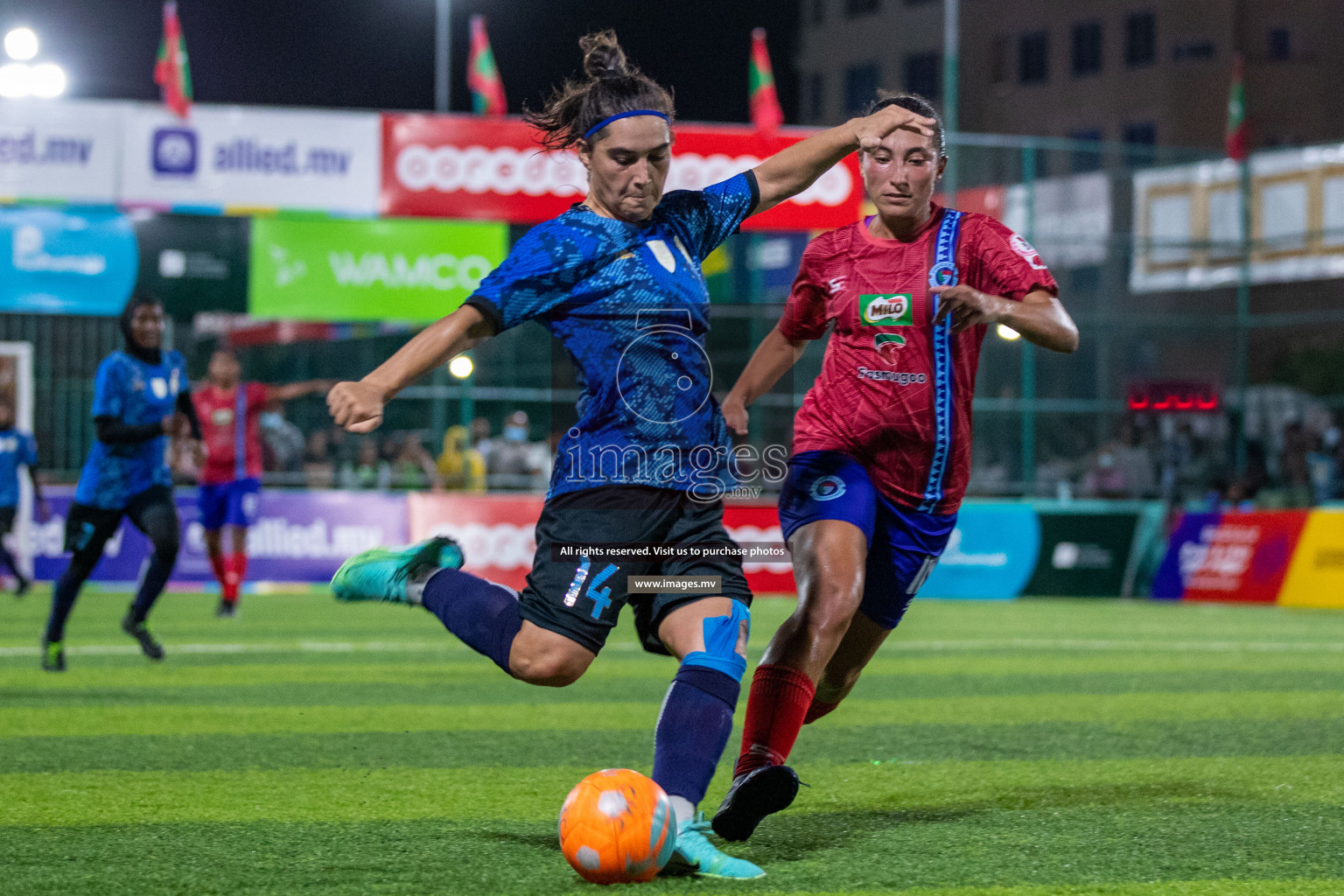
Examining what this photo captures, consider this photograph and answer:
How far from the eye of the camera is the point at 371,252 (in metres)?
18.3

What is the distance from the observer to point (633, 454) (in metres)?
3.99

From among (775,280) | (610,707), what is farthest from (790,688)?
(775,280)

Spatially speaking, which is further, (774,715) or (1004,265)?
(1004,265)

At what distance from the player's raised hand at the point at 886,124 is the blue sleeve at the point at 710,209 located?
0.36m

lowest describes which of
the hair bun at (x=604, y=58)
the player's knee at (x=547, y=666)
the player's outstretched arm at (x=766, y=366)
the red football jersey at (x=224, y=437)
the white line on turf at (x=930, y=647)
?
the white line on turf at (x=930, y=647)

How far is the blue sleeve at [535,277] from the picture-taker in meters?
3.88

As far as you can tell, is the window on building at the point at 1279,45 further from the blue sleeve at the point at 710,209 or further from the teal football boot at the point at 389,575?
the teal football boot at the point at 389,575

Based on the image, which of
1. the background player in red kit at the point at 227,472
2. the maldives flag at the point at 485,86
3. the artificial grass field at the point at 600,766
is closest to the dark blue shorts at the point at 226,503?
the background player in red kit at the point at 227,472

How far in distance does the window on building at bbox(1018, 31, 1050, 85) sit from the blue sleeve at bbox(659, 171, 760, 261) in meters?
48.1

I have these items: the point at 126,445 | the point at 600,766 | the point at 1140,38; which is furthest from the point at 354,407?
the point at 1140,38

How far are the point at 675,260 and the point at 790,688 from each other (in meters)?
1.27

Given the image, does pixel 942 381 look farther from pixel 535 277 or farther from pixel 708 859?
pixel 708 859

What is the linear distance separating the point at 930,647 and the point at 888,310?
24.8 feet

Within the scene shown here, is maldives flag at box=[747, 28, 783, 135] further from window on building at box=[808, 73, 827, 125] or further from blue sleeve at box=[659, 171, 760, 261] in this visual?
window on building at box=[808, 73, 827, 125]
